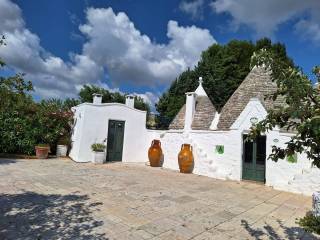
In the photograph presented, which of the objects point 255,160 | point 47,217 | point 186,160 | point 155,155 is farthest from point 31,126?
point 255,160

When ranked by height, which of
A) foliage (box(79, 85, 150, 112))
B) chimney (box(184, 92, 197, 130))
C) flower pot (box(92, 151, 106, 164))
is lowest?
flower pot (box(92, 151, 106, 164))

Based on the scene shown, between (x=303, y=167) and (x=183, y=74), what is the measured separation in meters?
19.1

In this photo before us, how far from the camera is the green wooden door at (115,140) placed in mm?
14805

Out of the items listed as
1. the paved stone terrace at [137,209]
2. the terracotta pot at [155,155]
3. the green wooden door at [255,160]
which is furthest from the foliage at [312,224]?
the terracotta pot at [155,155]

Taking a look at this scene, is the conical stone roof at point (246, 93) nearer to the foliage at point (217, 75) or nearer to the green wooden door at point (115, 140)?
the green wooden door at point (115, 140)

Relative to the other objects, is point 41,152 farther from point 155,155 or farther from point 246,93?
point 246,93

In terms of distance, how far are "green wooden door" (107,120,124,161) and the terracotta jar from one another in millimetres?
3888

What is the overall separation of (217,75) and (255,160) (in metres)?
15.9

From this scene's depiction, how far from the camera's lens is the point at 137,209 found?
6.23m

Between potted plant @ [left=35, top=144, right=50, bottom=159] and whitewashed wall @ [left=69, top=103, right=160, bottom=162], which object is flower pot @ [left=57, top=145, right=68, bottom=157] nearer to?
whitewashed wall @ [left=69, top=103, right=160, bottom=162]

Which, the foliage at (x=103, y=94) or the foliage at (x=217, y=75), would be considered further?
the foliage at (x=103, y=94)

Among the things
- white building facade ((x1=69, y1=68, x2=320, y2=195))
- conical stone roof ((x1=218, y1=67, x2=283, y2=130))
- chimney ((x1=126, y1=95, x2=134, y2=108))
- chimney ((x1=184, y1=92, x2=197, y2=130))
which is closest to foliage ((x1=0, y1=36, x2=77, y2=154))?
white building facade ((x1=69, y1=68, x2=320, y2=195))

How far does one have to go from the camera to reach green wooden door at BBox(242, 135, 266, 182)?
36.3ft

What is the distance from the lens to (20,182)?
323 inches
